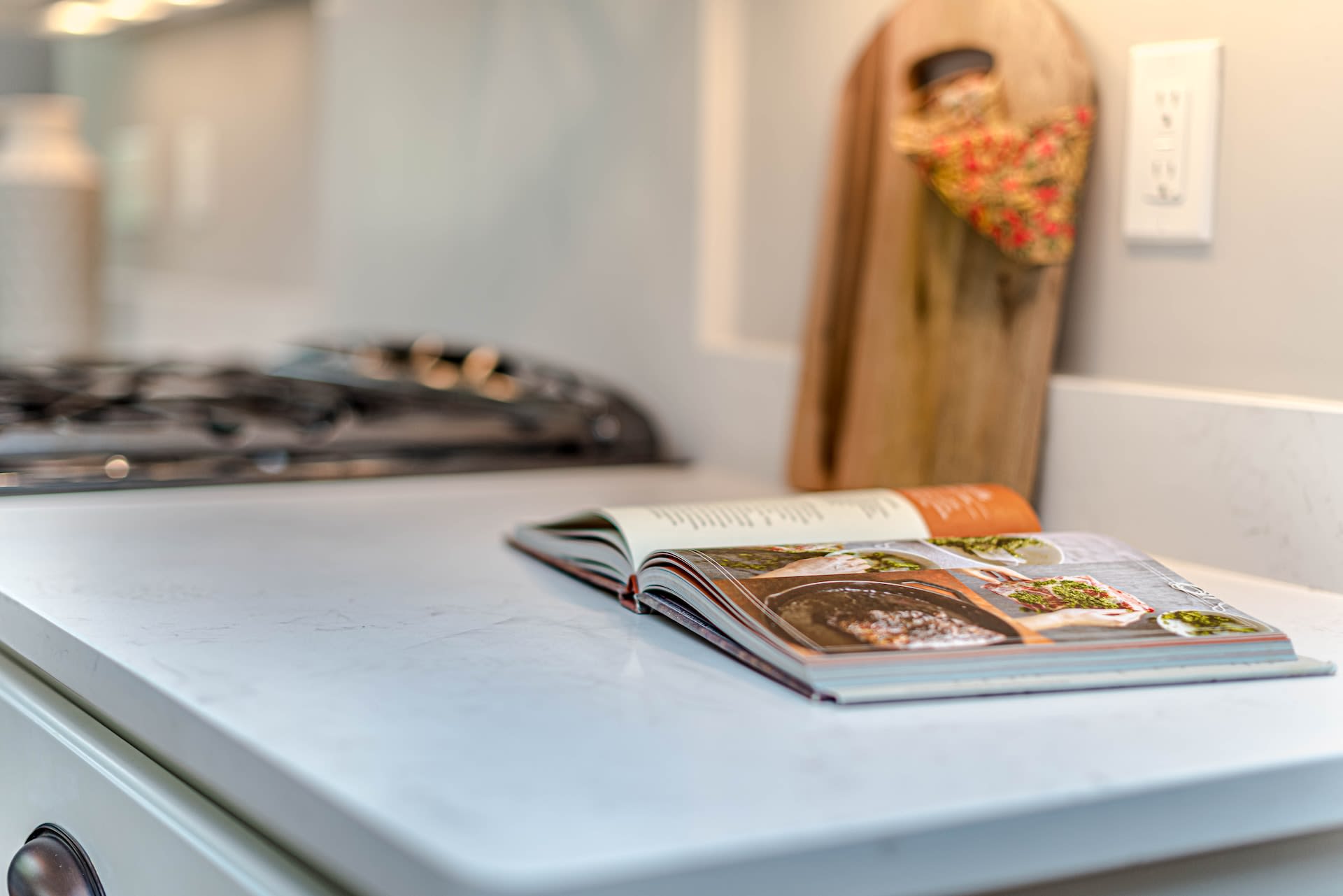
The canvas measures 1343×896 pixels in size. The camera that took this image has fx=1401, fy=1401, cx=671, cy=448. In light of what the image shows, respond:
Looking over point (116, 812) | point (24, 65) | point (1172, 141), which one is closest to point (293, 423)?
point (116, 812)

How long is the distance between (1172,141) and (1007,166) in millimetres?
124

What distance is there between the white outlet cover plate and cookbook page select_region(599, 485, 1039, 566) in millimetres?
241

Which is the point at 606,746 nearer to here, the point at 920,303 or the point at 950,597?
the point at 950,597

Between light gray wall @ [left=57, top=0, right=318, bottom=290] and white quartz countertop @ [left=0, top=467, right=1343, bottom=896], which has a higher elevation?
light gray wall @ [left=57, top=0, right=318, bottom=290]

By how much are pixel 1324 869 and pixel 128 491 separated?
955 millimetres

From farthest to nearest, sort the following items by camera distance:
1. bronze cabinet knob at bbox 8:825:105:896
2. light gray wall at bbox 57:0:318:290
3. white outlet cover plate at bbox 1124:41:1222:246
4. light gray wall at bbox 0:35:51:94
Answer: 1. light gray wall at bbox 0:35:51:94
2. light gray wall at bbox 57:0:318:290
3. white outlet cover plate at bbox 1124:41:1222:246
4. bronze cabinet knob at bbox 8:825:105:896

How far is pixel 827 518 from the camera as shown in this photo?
91cm

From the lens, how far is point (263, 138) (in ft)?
8.97

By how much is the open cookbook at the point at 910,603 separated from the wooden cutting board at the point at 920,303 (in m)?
0.25

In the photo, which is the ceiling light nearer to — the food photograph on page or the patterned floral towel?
the patterned floral towel

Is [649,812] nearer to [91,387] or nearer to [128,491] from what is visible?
[128,491]

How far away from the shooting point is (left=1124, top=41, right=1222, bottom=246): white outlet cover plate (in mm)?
998

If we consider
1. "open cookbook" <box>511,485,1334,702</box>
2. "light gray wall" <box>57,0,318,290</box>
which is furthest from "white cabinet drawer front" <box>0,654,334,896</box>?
"light gray wall" <box>57,0,318,290</box>

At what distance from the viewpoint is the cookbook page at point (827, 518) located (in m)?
0.85
